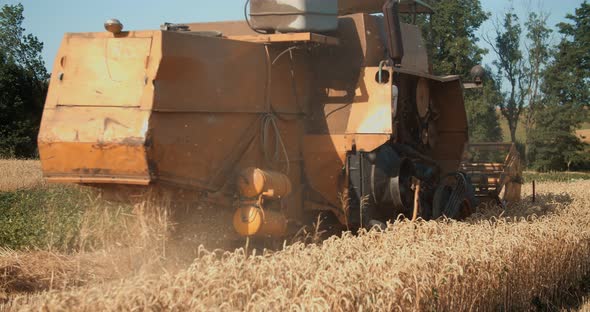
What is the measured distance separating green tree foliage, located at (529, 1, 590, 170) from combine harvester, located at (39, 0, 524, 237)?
120 ft

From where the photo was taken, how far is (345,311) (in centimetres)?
454

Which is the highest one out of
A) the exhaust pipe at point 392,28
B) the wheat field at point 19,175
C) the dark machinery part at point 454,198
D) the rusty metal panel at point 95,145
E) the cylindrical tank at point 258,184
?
the exhaust pipe at point 392,28

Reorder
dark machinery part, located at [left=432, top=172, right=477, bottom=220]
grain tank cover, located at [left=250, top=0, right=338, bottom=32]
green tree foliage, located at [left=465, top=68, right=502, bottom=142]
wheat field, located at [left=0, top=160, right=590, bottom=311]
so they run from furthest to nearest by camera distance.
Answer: green tree foliage, located at [left=465, top=68, right=502, bottom=142] → dark machinery part, located at [left=432, top=172, right=477, bottom=220] → grain tank cover, located at [left=250, top=0, right=338, bottom=32] → wheat field, located at [left=0, top=160, right=590, bottom=311]

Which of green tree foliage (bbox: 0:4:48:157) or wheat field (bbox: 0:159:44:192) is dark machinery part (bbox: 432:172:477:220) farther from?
green tree foliage (bbox: 0:4:48:157)

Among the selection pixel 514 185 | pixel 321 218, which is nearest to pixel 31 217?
pixel 321 218

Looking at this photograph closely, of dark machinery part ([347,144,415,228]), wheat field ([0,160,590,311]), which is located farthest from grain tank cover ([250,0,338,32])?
wheat field ([0,160,590,311])

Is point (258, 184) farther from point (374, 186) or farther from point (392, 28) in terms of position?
point (392, 28)

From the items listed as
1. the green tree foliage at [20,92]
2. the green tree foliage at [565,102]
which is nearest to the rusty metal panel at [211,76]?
the green tree foliage at [20,92]

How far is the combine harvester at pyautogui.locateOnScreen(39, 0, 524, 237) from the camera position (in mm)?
6410

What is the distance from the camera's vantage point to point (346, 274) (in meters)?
5.06

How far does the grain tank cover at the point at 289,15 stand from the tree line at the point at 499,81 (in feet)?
81.8

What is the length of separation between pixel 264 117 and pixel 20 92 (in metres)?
29.7

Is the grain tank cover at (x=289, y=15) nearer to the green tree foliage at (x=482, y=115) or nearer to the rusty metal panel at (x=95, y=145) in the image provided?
the rusty metal panel at (x=95, y=145)

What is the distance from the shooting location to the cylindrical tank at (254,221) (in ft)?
22.7
